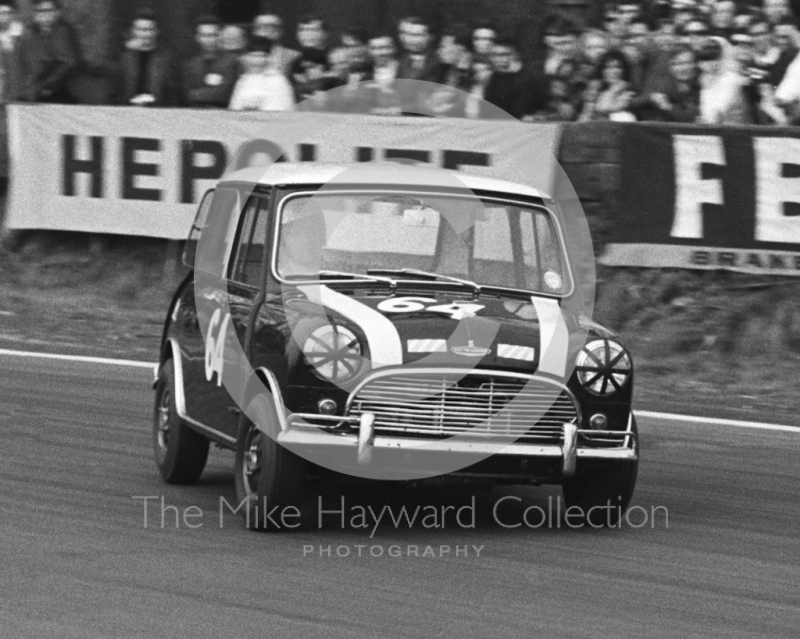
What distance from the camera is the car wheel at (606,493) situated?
688 centimetres

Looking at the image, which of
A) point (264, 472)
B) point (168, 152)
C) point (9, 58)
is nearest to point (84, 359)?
point (168, 152)

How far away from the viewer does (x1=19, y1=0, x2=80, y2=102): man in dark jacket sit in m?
15.0

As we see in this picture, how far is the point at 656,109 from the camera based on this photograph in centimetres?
1257

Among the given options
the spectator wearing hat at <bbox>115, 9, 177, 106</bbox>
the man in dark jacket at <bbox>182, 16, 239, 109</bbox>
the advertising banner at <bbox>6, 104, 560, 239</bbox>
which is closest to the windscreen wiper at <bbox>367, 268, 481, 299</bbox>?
the advertising banner at <bbox>6, 104, 560, 239</bbox>

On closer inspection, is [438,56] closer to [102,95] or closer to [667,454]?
[102,95]

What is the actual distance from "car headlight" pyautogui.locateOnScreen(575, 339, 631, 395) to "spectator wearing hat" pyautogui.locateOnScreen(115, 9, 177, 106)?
27.7 ft

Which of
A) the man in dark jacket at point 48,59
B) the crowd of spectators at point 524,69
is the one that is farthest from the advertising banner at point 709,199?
the man in dark jacket at point 48,59

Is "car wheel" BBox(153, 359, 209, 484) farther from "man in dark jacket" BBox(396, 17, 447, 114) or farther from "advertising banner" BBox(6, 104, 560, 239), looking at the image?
"man in dark jacket" BBox(396, 17, 447, 114)

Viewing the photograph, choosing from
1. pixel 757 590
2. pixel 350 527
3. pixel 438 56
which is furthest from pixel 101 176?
pixel 757 590

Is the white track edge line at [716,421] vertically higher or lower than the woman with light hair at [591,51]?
lower

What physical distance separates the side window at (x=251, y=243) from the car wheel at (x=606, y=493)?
1758 mm

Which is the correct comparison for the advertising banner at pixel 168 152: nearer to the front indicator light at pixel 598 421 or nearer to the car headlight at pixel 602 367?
the car headlight at pixel 602 367

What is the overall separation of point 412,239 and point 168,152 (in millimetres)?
7006

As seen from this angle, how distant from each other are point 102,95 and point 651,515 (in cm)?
909
